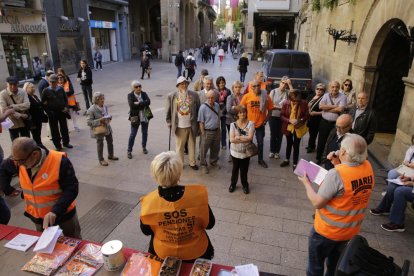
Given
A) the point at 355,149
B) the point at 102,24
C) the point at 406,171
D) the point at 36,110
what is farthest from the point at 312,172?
the point at 102,24

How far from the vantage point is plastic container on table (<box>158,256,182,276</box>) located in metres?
2.19

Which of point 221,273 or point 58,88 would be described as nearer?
point 221,273

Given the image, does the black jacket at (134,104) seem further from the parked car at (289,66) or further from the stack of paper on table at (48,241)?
the parked car at (289,66)

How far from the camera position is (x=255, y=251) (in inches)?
156

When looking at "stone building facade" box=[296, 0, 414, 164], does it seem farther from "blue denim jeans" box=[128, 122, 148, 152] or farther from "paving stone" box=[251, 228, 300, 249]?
"blue denim jeans" box=[128, 122, 148, 152]

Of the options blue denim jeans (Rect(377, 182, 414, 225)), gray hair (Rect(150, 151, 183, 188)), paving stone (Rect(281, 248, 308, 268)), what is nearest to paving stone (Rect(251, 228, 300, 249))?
paving stone (Rect(281, 248, 308, 268))

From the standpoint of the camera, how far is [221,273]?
7.47ft

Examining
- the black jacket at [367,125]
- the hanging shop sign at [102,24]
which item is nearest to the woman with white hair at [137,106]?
the black jacket at [367,125]

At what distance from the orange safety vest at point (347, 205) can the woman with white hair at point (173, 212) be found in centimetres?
122

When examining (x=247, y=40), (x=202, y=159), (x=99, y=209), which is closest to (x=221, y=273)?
(x=99, y=209)

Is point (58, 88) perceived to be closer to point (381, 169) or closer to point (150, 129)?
point (150, 129)

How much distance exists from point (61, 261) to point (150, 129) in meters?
6.89

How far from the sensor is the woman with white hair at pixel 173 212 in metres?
2.21

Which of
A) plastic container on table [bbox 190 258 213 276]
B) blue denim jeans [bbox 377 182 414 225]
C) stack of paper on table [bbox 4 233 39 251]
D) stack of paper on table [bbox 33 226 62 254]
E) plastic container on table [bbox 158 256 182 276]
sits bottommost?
blue denim jeans [bbox 377 182 414 225]
